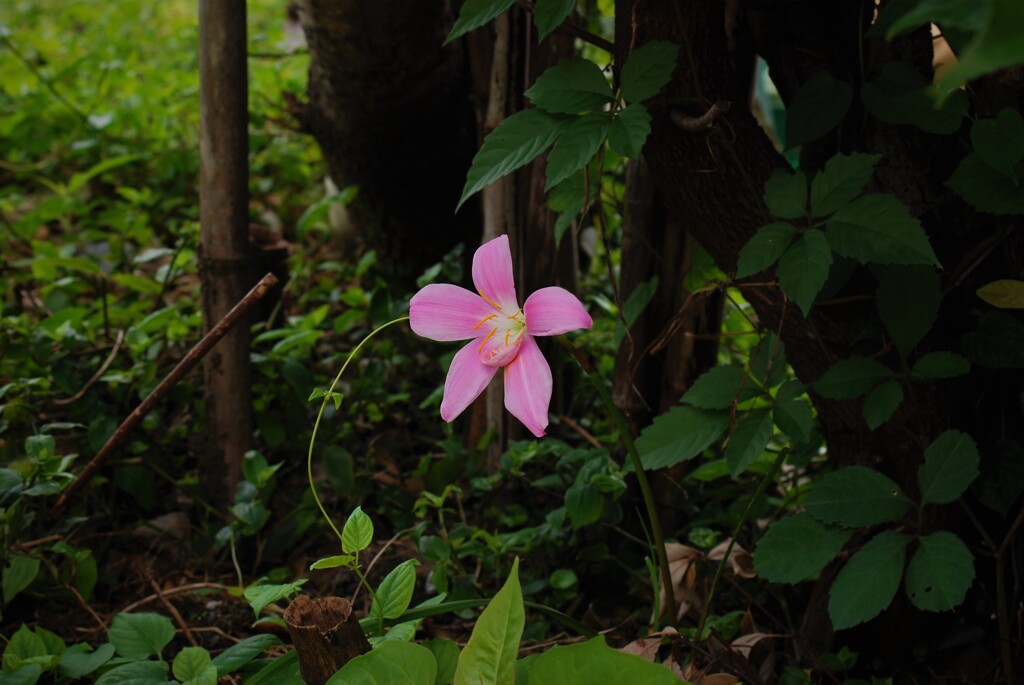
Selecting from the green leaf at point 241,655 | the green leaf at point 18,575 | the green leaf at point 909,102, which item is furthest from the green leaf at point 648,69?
the green leaf at point 18,575

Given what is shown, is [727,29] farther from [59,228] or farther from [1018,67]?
[59,228]

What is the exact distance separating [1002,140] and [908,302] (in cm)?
22

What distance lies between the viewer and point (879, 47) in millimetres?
1185

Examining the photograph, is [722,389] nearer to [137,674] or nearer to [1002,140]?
[1002,140]

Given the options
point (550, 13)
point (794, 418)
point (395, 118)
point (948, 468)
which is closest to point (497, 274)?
point (550, 13)

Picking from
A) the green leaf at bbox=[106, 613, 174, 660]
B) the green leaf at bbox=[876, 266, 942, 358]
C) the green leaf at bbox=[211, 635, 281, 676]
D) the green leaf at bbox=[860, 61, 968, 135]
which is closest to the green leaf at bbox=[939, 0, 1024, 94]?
the green leaf at bbox=[860, 61, 968, 135]

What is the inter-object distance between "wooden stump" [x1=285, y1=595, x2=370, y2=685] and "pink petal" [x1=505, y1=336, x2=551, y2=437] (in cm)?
27

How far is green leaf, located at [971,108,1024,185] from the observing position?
98 centimetres

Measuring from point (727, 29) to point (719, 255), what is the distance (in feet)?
0.99

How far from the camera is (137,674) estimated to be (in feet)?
3.40

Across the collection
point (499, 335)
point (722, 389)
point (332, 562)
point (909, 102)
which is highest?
point (909, 102)

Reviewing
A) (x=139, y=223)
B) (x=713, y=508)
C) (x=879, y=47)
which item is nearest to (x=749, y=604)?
(x=713, y=508)

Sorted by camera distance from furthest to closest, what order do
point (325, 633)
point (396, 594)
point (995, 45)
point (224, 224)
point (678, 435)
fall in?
point (224, 224), point (678, 435), point (396, 594), point (325, 633), point (995, 45)

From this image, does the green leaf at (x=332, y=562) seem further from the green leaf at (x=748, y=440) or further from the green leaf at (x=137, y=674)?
the green leaf at (x=748, y=440)
